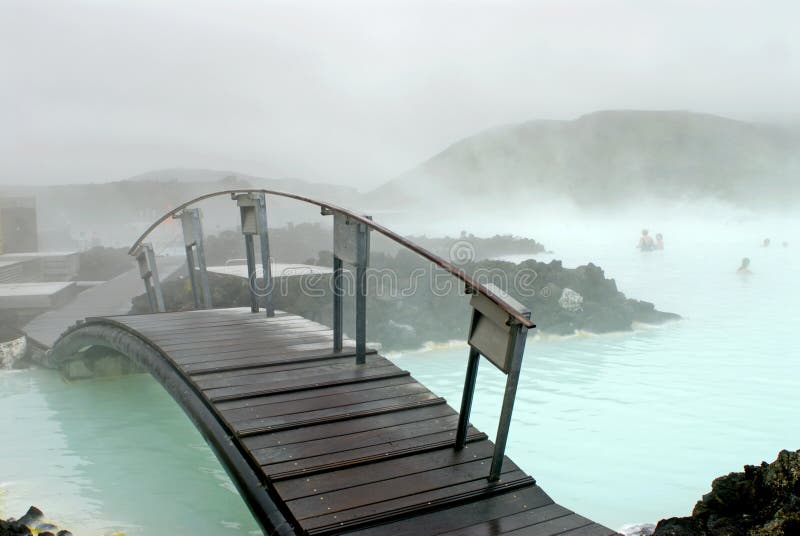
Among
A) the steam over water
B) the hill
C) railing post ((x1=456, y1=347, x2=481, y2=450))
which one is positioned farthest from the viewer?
the hill

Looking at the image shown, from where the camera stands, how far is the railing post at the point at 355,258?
3.14 m

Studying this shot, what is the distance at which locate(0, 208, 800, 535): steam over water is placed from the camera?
5.23m

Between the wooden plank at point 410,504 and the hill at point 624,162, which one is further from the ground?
the hill at point 624,162

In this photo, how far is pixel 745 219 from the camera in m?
31.0

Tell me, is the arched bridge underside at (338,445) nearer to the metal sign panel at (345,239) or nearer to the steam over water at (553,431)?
the metal sign panel at (345,239)

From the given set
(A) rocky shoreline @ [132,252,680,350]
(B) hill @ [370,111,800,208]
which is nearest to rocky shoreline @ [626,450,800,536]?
(A) rocky shoreline @ [132,252,680,350]

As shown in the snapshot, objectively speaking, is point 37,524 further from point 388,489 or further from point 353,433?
point 388,489

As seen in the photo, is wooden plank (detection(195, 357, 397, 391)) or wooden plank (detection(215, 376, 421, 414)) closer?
wooden plank (detection(215, 376, 421, 414))

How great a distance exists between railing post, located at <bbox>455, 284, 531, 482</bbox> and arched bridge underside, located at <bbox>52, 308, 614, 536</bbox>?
0.22 m

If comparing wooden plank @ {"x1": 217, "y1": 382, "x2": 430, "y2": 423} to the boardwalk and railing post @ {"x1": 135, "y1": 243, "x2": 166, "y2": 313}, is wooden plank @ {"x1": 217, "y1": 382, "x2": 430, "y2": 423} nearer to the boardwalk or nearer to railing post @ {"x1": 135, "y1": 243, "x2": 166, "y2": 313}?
railing post @ {"x1": 135, "y1": 243, "x2": 166, "y2": 313}

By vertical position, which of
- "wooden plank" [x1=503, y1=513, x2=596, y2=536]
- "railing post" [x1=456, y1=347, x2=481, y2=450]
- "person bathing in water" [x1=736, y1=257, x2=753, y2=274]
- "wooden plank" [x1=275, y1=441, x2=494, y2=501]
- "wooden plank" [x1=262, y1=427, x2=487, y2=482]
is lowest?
"person bathing in water" [x1=736, y1=257, x2=753, y2=274]

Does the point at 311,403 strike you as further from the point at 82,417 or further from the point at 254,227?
the point at 82,417

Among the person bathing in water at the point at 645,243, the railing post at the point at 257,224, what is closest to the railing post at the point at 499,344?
the railing post at the point at 257,224

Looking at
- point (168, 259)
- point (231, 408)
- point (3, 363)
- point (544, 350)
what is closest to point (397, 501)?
point (231, 408)
